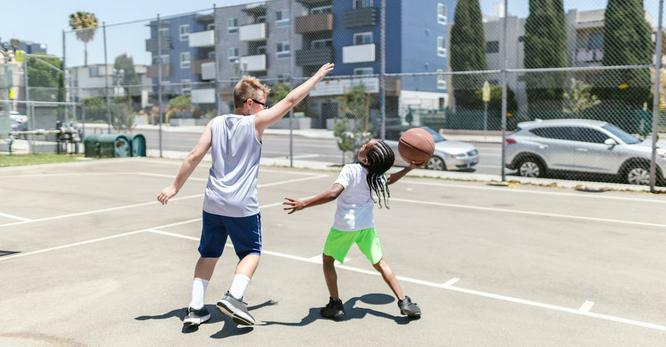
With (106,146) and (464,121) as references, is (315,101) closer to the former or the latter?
(464,121)

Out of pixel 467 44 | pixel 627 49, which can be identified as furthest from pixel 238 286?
pixel 467 44

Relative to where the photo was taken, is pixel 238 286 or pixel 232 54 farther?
pixel 232 54

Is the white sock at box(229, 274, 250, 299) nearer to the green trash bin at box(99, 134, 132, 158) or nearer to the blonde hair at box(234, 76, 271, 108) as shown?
the blonde hair at box(234, 76, 271, 108)

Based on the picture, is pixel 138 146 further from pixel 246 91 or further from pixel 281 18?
pixel 281 18

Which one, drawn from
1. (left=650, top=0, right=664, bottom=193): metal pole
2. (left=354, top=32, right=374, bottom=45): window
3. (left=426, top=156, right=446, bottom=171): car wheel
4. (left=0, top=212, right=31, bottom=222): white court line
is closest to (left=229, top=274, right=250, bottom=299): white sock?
(left=0, top=212, right=31, bottom=222): white court line

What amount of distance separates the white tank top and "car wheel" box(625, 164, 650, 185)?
11.7 m

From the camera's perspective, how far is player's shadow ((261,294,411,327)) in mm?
4859

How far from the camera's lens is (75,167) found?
18.2 metres

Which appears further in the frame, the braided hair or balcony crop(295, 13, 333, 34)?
balcony crop(295, 13, 333, 34)

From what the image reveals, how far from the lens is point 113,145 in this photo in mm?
21094

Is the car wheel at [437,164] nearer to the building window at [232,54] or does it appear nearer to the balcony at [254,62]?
the balcony at [254,62]

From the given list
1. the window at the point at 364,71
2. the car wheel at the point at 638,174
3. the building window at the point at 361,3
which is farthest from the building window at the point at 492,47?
the car wheel at the point at 638,174

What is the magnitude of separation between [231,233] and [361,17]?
4170cm

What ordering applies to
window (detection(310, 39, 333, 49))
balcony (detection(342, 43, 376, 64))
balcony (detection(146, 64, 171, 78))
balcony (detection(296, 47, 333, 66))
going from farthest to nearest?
→ balcony (detection(146, 64, 171, 78)) → window (detection(310, 39, 333, 49)) → balcony (detection(296, 47, 333, 66)) → balcony (detection(342, 43, 376, 64))
